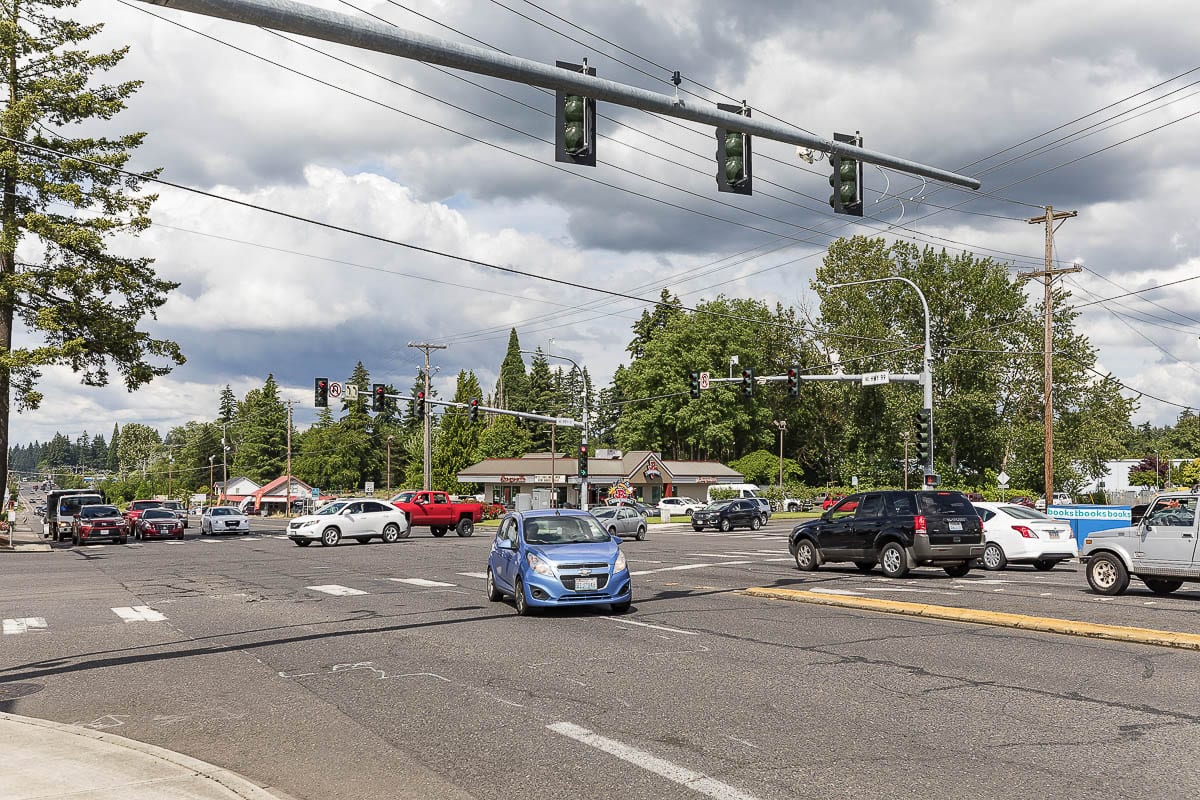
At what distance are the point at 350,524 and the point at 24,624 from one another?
78.9 feet

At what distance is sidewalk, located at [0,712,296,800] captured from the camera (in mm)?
5941

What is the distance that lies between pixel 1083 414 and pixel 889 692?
248 ft

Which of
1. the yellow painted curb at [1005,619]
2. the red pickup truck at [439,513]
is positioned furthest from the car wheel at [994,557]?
the red pickup truck at [439,513]

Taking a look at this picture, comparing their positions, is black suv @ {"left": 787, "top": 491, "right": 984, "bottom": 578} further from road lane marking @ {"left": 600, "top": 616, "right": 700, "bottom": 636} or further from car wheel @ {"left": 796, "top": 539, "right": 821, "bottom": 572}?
road lane marking @ {"left": 600, "top": 616, "right": 700, "bottom": 636}

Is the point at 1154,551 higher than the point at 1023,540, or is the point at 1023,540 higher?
the point at 1154,551

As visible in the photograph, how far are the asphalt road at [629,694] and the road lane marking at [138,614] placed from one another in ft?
0.50

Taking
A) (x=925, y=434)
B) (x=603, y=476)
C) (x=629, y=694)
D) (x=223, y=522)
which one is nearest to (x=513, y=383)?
(x=603, y=476)

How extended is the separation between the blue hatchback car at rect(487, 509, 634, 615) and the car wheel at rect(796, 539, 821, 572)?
9.11 m

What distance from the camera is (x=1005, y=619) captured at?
13680 millimetres

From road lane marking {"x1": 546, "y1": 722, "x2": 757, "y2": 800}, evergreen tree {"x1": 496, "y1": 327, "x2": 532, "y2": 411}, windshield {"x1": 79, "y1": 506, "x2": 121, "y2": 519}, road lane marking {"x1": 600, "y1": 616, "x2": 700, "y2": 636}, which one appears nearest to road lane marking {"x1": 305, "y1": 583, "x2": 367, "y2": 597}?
road lane marking {"x1": 600, "y1": 616, "x2": 700, "y2": 636}

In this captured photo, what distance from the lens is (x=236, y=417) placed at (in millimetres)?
189250

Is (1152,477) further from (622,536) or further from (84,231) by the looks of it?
(84,231)

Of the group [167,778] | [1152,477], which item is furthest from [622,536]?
[1152,477]

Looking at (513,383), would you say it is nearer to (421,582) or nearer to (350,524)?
(350,524)
